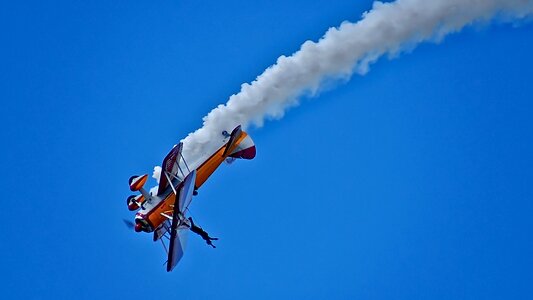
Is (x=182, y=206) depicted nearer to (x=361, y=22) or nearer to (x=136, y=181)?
(x=136, y=181)

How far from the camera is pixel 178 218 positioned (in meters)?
43.0

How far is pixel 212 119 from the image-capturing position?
48.6 metres

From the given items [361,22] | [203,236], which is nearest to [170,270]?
[203,236]

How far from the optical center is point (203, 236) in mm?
43438

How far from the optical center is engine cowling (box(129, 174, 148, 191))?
143ft

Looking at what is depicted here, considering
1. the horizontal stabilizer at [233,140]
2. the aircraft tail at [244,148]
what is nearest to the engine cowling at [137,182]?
the horizontal stabilizer at [233,140]

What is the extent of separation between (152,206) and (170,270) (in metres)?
3.51

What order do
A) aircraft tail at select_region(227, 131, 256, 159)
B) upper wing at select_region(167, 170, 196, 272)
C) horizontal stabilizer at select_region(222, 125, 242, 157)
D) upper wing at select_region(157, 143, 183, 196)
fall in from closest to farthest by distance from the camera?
1. upper wing at select_region(167, 170, 196, 272)
2. upper wing at select_region(157, 143, 183, 196)
3. horizontal stabilizer at select_region(222, 125, 242, 157)
4. aircraft tail at select_region(227, 131, 256, 159)

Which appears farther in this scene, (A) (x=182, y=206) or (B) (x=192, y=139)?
(B) (x=192, y=139)

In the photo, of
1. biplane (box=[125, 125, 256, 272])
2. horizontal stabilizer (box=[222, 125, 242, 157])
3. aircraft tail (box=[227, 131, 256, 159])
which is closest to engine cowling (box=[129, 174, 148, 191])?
biplane (box=[125, 125, 256, 272])

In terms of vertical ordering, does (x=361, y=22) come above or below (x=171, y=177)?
above

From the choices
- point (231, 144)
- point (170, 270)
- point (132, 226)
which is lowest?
point (170, 270)

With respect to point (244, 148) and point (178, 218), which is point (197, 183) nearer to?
point (244, 148)

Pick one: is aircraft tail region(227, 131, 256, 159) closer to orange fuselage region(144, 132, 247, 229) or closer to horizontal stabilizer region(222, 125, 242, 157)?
orange fuselage region(144, 132, 247, 229)
